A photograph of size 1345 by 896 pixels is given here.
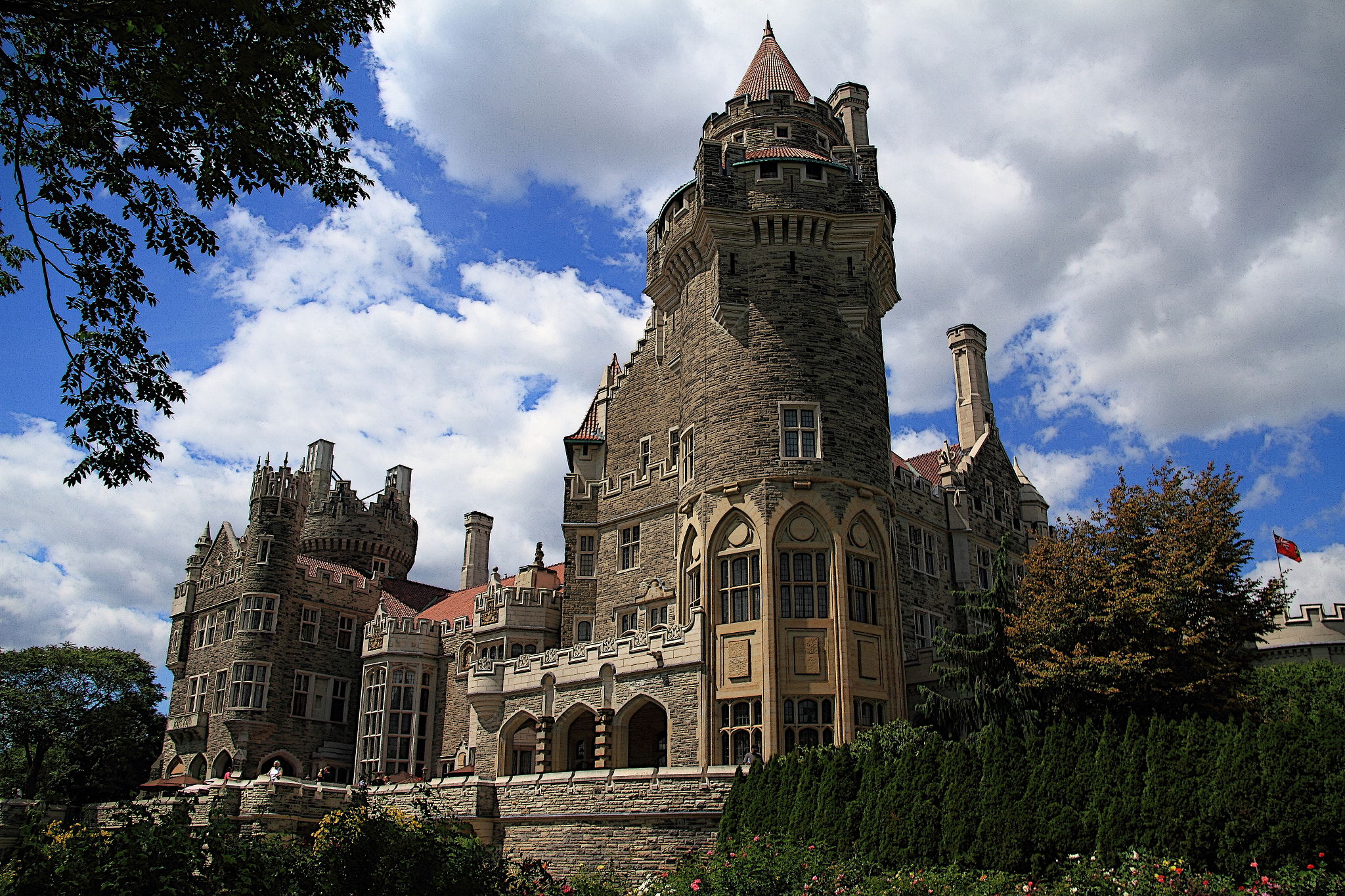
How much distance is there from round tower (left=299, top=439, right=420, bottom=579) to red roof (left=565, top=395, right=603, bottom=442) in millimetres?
17200

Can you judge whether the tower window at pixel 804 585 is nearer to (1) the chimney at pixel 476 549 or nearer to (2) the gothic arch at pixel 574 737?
(2) the gothic arch at pixel 574 737

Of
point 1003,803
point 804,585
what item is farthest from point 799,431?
point 1003,803

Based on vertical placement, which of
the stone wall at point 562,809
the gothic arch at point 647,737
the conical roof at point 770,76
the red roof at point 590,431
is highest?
the conical roof at point 770,76

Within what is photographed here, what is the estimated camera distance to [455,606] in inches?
1890

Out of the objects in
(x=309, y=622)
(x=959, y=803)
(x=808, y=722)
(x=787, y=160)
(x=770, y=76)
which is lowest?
(x=959, y=803)

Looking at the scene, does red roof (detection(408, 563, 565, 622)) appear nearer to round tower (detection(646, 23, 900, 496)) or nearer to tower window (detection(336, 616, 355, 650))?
tower window (detection(336, 616, 355, 650))

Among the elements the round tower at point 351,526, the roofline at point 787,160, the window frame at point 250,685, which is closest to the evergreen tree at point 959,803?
the roofline at point 787,160

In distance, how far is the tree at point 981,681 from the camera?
1017 inches

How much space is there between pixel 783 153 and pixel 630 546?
1381 centimetres

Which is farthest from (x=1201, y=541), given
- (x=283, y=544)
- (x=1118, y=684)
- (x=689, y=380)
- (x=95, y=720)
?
(x=95, y=720)

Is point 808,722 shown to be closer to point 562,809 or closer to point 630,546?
point 562,809

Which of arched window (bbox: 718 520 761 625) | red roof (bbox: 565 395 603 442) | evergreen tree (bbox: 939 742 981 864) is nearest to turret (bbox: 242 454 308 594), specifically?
red roof (bbox: 565 395 603 442)

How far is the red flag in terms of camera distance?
39.3m

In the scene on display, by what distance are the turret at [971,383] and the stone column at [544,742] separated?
2096 cm
